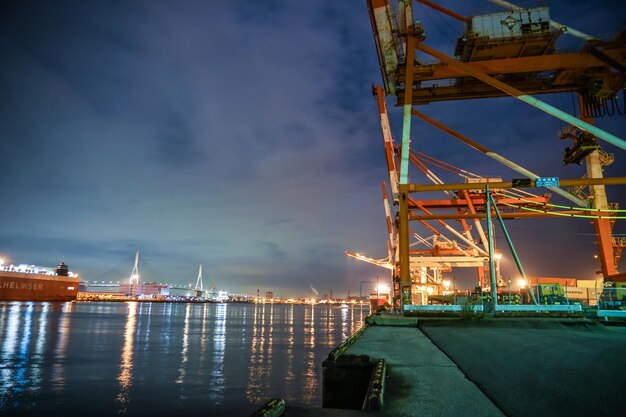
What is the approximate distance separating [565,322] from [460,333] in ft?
15.5

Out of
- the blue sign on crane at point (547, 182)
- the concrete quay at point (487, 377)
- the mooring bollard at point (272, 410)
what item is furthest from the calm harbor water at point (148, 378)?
the blue sign on crane at point (547, 182)

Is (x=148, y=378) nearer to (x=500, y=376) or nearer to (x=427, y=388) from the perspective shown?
(x=427, y=388)

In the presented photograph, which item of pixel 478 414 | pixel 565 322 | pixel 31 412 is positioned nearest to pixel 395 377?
pixel 478 414

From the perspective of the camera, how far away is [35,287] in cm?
10631

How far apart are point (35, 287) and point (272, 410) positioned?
128959mm

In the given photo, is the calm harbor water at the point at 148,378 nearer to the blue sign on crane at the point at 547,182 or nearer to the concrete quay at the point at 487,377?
the concrete quay at the point at 487,377

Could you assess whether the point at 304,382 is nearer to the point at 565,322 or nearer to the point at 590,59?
the point at 565,322

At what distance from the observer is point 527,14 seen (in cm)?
1828

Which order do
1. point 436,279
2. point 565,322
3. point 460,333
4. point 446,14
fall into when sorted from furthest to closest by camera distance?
point 436,279
point 446,14
point 565,322
point 460,333

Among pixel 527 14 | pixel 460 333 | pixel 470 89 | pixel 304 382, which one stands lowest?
pixel 304 382

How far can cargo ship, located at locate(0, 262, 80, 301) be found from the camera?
98031 millimetres

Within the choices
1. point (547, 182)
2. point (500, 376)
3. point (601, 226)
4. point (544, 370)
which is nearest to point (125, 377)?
point (500, 376)

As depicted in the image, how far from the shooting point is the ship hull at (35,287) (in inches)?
3836

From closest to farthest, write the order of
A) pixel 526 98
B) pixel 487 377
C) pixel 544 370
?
pixel 487 377 < pixel 544 370 < pixel 526 98
